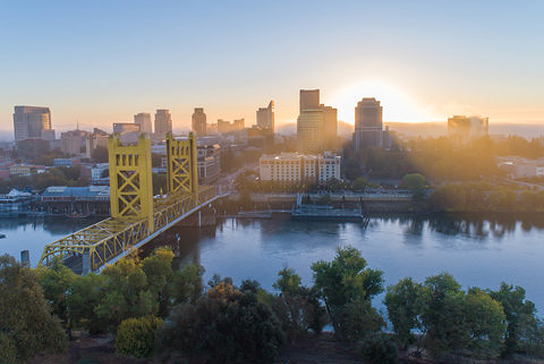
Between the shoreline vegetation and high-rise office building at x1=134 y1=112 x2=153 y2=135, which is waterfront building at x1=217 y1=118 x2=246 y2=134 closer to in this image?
high-rise office building at x1=134 y1=112 x2=153 y2=135

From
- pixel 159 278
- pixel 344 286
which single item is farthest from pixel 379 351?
pixel 159 278

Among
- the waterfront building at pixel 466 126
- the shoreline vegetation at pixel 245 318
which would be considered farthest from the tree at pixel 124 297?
the waterfront building at pixel 466 126

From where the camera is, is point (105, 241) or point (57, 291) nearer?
point (57, 291)

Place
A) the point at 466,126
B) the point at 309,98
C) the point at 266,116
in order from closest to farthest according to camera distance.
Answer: the point at 466,126
the point at 309,98
the point at 266,116

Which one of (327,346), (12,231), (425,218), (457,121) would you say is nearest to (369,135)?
(457,121)

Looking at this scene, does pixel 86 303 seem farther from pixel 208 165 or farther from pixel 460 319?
pixel 208 165

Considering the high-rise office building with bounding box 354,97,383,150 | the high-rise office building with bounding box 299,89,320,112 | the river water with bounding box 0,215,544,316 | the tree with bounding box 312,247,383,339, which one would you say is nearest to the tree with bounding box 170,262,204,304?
the tree with bounding box 312,247,383,339
